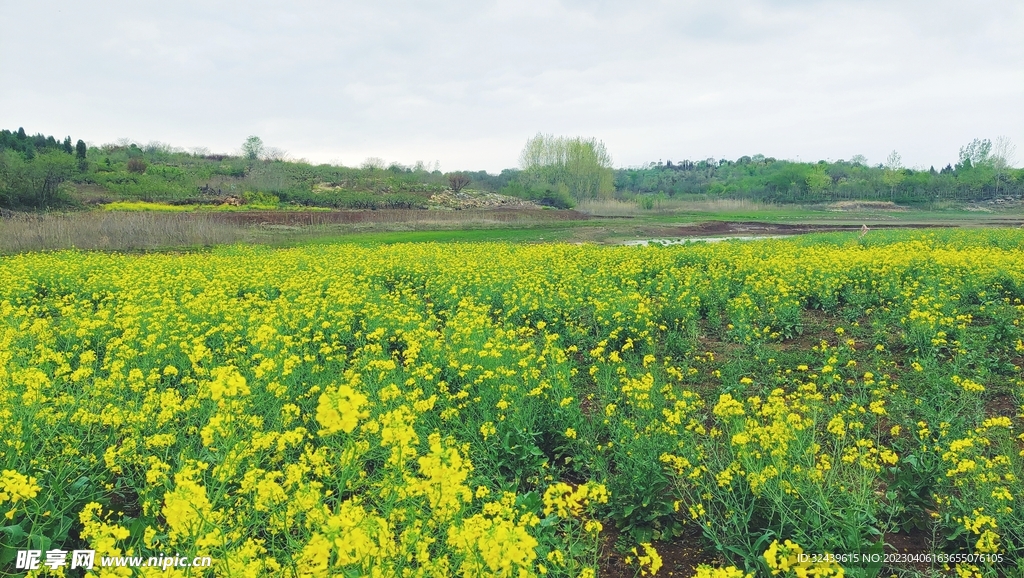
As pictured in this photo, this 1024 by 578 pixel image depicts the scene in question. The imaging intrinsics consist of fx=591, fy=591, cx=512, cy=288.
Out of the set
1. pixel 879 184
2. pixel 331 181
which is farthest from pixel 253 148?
pixel 879 184

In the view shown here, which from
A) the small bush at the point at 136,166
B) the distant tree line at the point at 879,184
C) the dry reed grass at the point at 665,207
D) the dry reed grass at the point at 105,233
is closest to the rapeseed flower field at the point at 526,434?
A: the dry reed grass at the point at 105,233

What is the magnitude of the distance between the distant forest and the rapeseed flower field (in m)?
44.7

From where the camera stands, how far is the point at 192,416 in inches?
197

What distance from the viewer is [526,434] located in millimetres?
5309

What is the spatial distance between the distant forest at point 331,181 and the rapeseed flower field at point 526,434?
147 feet

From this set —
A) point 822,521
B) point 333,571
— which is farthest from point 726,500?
point 333,571

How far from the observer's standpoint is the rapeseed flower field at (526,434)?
3137mm

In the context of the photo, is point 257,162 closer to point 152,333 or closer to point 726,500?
point 152,333

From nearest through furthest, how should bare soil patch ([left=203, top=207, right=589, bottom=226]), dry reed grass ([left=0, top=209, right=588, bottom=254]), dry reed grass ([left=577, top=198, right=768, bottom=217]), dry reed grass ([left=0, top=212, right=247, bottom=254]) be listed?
dry reed grass ([left=0, top=212, right=247, bottom=254])
dry reed grass ([left=0, top=209, right=588, bottom=254])
bare soil patch ([left=203, top=207, right=589, bottom=226])
dry reed grass ([left=577, top=198, right=768, bottom=217])

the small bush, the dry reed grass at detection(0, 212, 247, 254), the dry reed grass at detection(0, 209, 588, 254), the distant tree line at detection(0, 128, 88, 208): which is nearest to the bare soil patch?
the dry reed grass at detection(0, 209, 588, 254)

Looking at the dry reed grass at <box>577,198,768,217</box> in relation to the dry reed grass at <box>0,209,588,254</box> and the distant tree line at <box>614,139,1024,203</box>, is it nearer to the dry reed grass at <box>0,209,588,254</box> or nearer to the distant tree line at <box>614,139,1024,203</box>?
the distant tree line at <box>614,139,1024,203</box>

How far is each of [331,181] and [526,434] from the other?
76040 millimetres

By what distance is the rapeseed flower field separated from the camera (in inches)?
123

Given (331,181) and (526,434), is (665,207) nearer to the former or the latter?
(331,181)
